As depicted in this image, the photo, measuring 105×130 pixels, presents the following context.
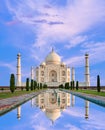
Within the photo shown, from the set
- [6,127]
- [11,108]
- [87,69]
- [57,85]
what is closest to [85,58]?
[87,69]

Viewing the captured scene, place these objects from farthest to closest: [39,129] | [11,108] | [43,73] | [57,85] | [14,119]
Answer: [43,73], [57,85], [11,108], [14,119], [39,129]

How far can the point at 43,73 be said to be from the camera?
6419 centimetres

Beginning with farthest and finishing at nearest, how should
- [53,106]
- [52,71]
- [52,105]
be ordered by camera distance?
[52,71] → [52,105] → [53,106]

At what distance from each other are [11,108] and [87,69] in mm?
44632

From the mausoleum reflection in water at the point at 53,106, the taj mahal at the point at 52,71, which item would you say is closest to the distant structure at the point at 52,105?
the mausoleum reflection in water at the point at 53,106

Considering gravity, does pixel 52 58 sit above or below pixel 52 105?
above

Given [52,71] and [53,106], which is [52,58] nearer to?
[52,71]

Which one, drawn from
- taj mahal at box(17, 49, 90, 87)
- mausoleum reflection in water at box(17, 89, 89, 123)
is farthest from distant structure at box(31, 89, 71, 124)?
A: taj mahal at box(17, 49, 90, 87)

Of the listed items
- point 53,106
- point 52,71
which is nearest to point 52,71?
point 52,71

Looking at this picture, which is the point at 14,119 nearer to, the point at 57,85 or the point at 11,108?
the point at 11,108

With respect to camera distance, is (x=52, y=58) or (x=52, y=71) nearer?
(x=52, y=58)

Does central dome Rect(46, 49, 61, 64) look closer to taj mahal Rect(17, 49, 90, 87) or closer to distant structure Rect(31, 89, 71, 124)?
taj mahal Rect(17, 49, 90, 87)

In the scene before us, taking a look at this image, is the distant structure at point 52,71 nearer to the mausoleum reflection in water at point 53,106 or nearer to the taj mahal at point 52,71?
the taj mahal at point 52,71

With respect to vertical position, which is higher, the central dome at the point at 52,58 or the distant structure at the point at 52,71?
the central dome at the point at 52,58
